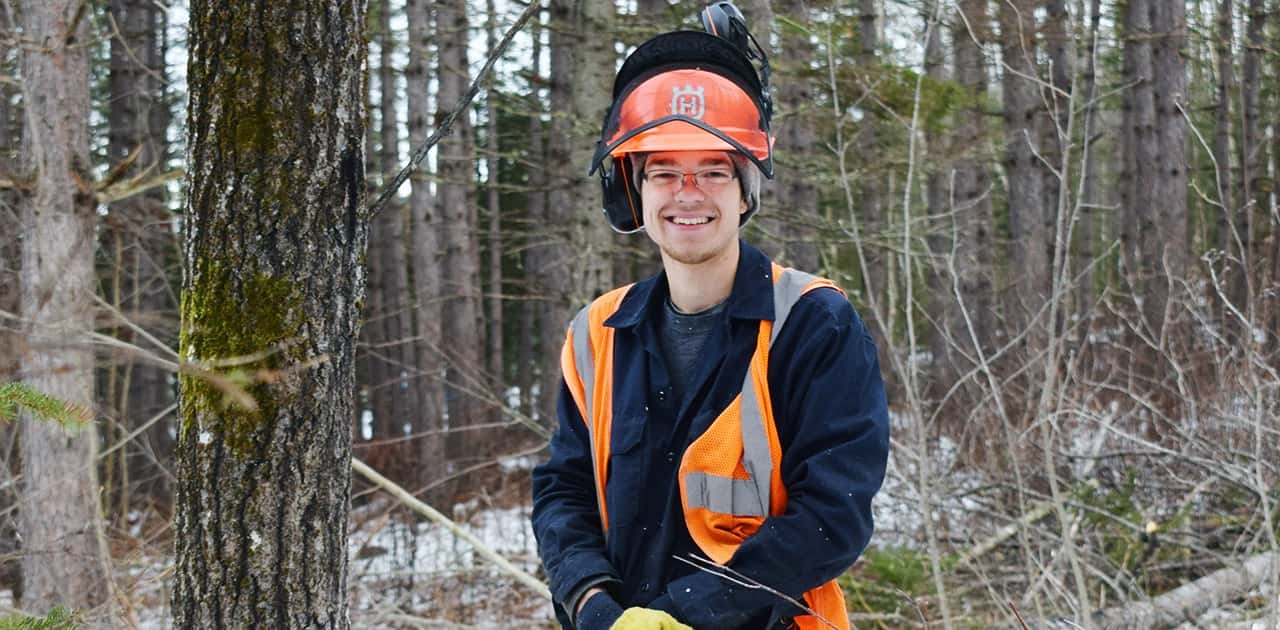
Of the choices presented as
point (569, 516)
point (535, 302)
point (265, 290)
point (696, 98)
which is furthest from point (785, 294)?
point (535, 302)

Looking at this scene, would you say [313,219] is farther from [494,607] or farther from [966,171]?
[966,171]

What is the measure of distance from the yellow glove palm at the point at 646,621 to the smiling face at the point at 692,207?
0.76 meters

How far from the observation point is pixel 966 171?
14.6 metres

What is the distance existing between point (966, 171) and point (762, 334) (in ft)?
43.6

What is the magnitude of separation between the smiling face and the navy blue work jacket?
0.11 meters

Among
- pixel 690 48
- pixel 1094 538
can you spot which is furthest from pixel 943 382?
pixel 690 48

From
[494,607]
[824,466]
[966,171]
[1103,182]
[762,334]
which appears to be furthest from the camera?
[1103,182]

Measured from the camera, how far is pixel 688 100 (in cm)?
229

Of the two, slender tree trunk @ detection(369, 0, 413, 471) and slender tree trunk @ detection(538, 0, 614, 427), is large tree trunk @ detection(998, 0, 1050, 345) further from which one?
slender tree trunk @ detection(369, 0, 413, 471)

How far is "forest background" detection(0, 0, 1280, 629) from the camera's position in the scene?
88.8 inches

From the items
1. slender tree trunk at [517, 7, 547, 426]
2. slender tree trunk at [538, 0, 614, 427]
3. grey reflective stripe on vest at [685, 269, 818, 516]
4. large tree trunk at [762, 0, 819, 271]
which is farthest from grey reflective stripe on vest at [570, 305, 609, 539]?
slender tree trunk at [517, 7, 547, 426]

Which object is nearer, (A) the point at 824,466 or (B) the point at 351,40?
(A) the point at 824,466

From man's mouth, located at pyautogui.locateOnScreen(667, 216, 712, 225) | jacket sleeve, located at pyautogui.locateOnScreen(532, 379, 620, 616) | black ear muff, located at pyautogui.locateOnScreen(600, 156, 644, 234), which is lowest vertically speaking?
jacket sleeve, located at pyautogui.locateOnScreen(532, 379, 620, 616)

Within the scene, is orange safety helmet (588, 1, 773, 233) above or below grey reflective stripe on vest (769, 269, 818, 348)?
above
